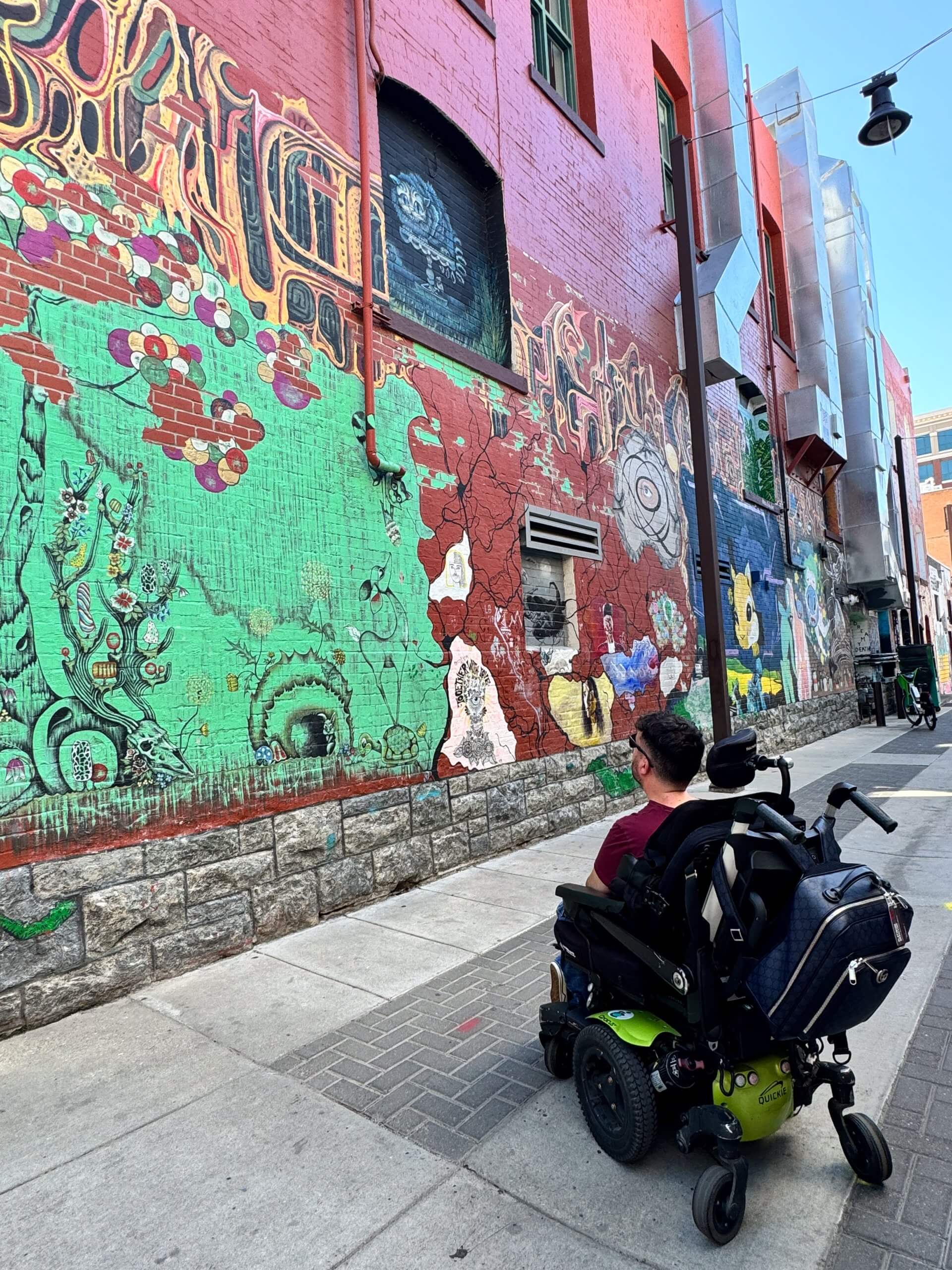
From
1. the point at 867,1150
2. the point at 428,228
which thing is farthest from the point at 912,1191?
the point at 428,228

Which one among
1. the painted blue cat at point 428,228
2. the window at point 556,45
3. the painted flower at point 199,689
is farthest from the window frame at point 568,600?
the window at point 556,45

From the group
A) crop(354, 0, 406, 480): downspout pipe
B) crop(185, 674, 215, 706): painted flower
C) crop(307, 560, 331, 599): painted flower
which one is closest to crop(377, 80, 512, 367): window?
crop(354, 0, 406, 480): downspout pipe

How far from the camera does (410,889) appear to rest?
564 cm

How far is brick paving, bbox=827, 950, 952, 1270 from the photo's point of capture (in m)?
1.96

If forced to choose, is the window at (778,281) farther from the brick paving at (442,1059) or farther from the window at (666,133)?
the brick paving at (442,1059)

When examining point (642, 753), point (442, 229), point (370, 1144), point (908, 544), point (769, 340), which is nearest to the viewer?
point (370, 1144)

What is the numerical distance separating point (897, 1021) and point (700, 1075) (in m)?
1.63

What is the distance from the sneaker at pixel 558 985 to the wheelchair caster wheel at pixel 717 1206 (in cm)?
87

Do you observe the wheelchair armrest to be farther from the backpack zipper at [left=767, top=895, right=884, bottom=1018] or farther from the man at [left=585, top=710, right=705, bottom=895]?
the backpack zipper at [left=767, top=895, right=884, bottom=1018]

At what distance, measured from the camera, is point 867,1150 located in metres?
2.19

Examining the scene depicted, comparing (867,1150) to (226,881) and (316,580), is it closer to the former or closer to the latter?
(226,881)

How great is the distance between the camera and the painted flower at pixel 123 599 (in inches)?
161

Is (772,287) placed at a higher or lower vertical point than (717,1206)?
Result: higher

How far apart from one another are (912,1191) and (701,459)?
296 inches
